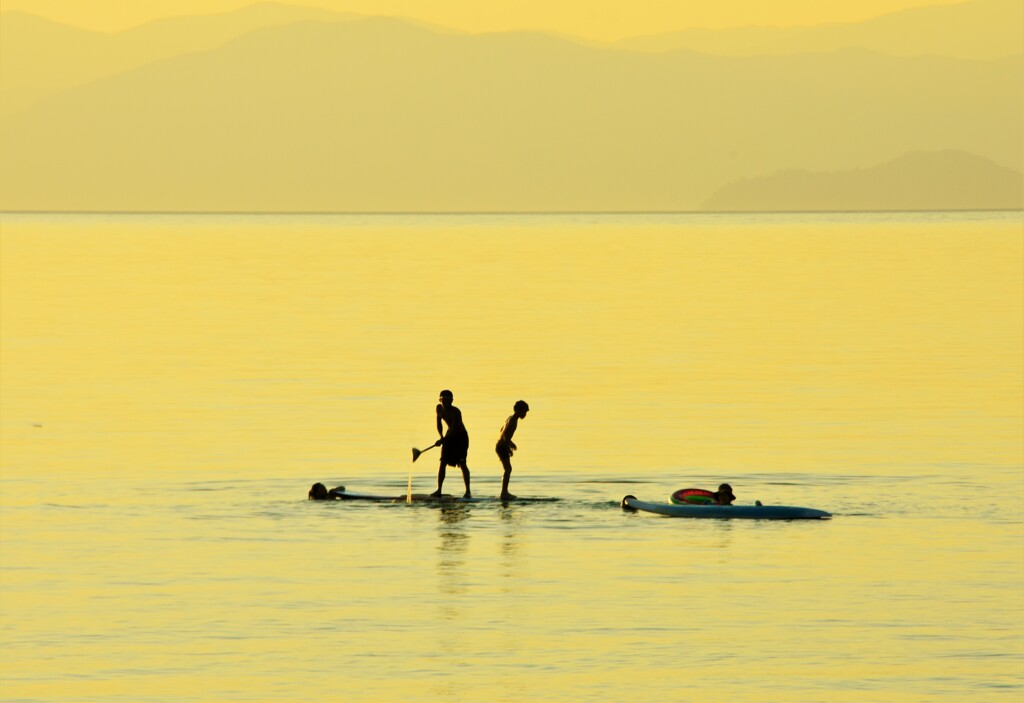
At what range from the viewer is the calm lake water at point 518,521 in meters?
23.9

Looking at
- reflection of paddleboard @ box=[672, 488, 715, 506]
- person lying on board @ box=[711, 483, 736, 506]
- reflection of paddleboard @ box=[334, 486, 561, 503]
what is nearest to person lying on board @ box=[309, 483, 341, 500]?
reflection of paddleboard @ box=[334, 486, 561, 503]

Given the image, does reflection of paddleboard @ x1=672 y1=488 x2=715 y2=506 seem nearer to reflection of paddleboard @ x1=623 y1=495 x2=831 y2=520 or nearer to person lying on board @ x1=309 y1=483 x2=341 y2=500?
reflection of paddleboard @ x1=623 y1=495 x2=831 y2=520

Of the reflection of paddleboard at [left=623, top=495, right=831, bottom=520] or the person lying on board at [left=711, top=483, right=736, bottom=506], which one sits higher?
the person lying on board at [left=711, top=483, right=736, bottom=506]

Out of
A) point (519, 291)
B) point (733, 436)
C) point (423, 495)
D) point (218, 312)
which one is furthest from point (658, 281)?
point (423, 495)

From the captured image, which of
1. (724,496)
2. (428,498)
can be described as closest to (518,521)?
(428,498)

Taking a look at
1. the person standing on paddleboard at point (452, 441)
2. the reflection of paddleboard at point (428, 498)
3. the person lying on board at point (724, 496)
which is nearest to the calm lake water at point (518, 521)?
the reflection of paddleboard at point (428, 498)

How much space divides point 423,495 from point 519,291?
256ft

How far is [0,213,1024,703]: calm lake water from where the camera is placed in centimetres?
2392

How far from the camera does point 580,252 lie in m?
192

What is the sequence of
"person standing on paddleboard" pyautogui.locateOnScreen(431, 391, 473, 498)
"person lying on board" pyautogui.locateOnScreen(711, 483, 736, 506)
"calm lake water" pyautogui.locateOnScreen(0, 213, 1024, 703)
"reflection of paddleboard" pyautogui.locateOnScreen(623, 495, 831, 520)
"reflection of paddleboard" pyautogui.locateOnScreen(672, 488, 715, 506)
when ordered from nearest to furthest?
1. "calm lake water" pyautogui.locateOnScreen(0, 213, 1024, 703)
2. "reflection of paddleboard" pyautogui.locateOnScreen(623, 495, 831, 520)
3. "person lying on board" pyautogui.locateOnScreen(711, 483, 736, 506)
4. "reflection of paddleboard" pyautogui.locateOnScreen(672, 488, 715, 506)
5. "person standing on paddleboard" pyautogui.locateOnScreen(431, 391, 473, 498)

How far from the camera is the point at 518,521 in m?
33.8

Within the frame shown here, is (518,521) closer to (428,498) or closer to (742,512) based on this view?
(428,498)

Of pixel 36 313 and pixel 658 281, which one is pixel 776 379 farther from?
pixel 658 281

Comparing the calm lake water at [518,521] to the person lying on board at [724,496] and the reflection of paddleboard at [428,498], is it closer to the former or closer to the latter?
the reflection of paddleboard at [428,498]
